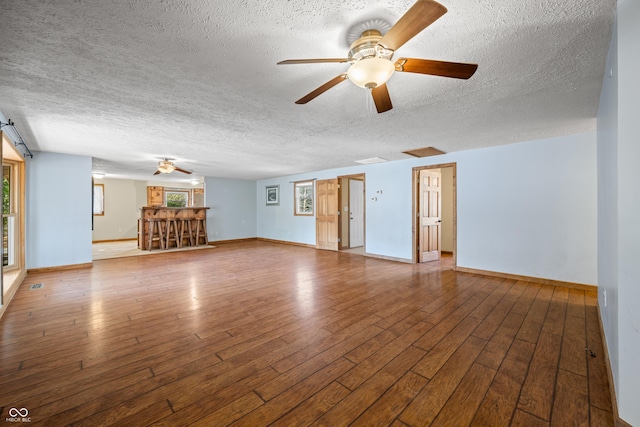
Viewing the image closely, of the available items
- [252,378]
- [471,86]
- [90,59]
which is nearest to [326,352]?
[252,378]

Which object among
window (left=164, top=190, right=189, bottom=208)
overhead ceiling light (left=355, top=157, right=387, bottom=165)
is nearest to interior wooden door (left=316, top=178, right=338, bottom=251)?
overhead ceiling light (left=355, top=157, right=387, bottom=165)

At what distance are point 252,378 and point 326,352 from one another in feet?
1.92

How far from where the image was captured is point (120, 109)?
2801mm

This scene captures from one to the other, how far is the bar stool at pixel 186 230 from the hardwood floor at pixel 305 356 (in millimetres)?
4022

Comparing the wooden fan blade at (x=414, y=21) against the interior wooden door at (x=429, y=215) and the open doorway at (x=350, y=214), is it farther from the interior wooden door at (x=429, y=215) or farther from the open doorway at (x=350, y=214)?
the open doorway at (x=350, y=214)

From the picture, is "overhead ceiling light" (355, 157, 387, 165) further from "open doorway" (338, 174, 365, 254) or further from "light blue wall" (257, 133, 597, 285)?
"open doorway" (338, 174, 365, 254)

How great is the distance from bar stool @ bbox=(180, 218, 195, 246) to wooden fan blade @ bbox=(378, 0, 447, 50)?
788 cm

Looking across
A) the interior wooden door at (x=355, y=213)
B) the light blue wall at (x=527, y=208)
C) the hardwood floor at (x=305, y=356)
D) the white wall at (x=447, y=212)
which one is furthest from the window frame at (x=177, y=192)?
the light blue wall at (x=527, y=208)

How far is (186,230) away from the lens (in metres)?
7.98

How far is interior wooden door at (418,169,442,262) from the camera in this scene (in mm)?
5570

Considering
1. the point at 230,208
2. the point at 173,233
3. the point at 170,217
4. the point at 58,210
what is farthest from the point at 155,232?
the point at 58,210

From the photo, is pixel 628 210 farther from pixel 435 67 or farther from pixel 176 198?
pixel 176 198

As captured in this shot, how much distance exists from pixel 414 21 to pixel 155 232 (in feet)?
26.8

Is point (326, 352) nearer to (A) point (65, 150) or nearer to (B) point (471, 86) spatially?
(B) point (471, 86)
